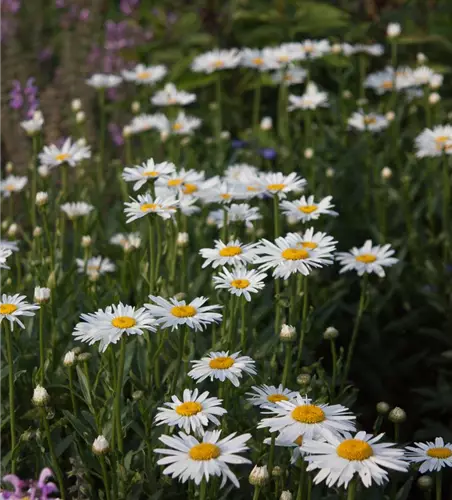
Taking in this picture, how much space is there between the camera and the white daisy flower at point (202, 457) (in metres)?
1.42

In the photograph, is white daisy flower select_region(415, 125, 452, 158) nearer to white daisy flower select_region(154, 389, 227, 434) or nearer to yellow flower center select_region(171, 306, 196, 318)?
yellow flower center select_region(171, 306, 196, 318)

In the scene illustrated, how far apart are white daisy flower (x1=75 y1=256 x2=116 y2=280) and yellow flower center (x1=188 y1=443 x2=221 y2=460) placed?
958 mm

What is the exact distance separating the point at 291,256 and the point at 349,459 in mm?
671

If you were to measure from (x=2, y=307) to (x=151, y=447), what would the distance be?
42cm

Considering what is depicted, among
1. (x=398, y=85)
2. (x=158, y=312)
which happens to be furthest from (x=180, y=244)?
(x=398, y=85)

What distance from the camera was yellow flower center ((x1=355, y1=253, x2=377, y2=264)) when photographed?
7.81 ft

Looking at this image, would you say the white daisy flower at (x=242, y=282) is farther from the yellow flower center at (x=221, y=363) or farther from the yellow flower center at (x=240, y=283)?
the yellow flower center at (x=221, y=363)

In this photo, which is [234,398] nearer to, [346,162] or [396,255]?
[396,255]

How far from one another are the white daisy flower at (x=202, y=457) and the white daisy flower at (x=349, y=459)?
0.37 ft

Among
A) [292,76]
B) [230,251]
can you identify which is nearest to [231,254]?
[230,251]

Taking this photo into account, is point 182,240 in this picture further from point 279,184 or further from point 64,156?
point 64,156

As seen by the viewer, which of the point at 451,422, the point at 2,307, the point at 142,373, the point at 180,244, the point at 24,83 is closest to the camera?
the point at 2,307

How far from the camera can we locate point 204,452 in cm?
146

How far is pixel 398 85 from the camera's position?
3840 mm
